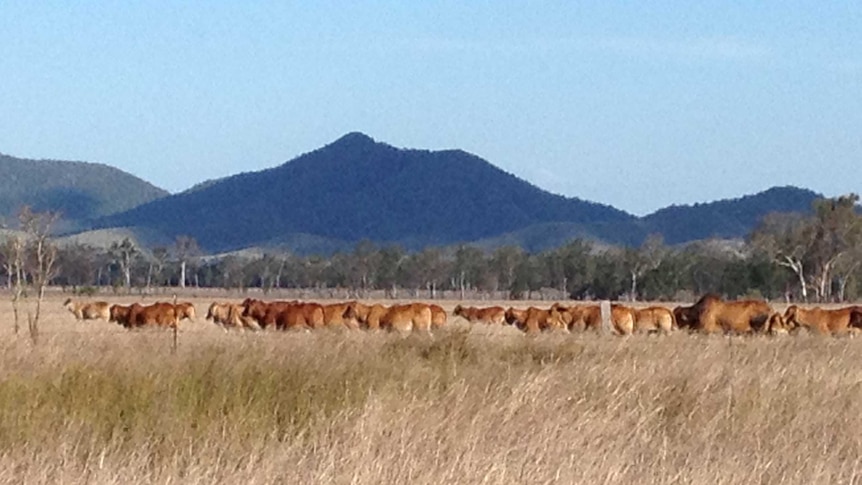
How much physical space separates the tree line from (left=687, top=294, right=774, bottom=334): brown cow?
48060 millimetres

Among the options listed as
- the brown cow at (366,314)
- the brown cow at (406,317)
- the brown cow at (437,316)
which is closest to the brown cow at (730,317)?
the brown cow at (437,316)

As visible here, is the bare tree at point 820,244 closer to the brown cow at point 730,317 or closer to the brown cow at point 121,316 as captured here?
the brown cow at point 121,316

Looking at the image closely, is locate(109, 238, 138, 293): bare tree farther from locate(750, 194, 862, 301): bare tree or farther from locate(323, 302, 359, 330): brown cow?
locate(323, 302, 359, 330): brown cow

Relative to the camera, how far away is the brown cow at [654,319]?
1133 inches

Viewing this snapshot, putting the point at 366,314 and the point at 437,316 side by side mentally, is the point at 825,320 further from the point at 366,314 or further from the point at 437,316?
the point at 366,314

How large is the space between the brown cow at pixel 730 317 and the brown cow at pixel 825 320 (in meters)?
0.50

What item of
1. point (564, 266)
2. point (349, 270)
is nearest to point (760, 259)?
point (564, 266)

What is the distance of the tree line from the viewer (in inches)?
3322

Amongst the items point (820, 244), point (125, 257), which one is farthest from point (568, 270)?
point (125, 257)

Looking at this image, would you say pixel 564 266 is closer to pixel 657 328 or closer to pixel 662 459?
pixel 657 328

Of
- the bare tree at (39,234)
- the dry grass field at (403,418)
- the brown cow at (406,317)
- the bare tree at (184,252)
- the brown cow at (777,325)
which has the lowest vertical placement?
the dry grass field at (403,418)

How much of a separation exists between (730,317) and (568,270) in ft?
266

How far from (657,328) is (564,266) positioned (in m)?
80.4

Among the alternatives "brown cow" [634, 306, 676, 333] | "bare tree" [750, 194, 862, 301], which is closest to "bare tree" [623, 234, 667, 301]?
"bare tree" [750, 194, 862, 301]
